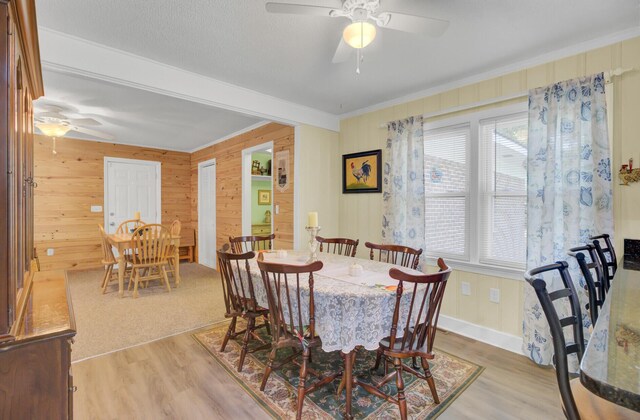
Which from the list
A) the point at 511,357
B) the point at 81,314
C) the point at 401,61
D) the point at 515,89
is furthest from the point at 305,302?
the point at 81,314

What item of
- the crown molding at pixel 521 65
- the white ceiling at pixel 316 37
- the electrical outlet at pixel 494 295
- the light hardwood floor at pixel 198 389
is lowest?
the light hardwood floor at pixel 198 389

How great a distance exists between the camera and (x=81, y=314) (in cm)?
338

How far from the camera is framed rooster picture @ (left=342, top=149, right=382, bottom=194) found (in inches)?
143

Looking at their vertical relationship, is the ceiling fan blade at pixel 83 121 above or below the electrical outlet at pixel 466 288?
above

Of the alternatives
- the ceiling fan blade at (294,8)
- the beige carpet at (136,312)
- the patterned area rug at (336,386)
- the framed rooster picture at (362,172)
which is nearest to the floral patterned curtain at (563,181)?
the patterned area rug at (336,386)

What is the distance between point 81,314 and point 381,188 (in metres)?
3.66

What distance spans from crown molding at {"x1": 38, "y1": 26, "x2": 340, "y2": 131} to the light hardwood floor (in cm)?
220

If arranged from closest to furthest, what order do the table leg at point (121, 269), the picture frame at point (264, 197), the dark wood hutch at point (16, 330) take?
the dark wood hutch at point (16, 330) → the table leg at point (121, 269) → the picture frame at point (264, 197)

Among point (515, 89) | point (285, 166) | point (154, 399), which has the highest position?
point (515, 89)

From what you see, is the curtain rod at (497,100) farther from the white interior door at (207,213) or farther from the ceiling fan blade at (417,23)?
the white interior door at (207,213)

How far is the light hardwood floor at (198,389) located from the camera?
1813mm

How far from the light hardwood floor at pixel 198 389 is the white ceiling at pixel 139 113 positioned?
2.21 meters

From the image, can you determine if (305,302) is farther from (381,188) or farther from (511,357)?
(381,188)

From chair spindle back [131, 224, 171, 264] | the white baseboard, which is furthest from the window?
chair spindle back [131, 224, 171, 264]
